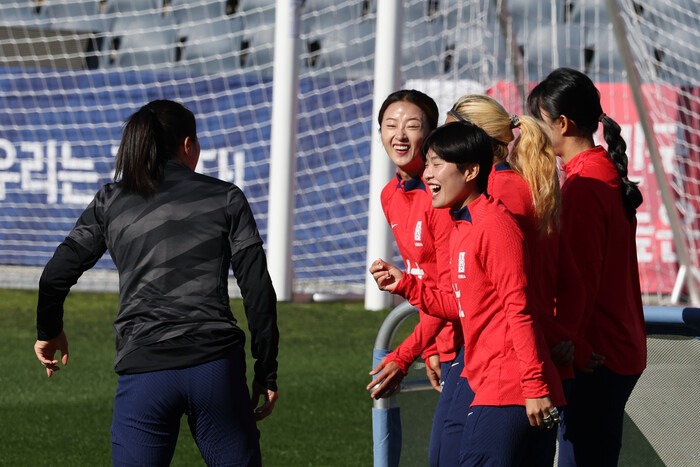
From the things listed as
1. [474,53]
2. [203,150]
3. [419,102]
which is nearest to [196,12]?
[203,150]

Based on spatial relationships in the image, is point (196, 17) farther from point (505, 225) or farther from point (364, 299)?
point (505, 225)

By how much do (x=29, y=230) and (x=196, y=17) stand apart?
3.00 metres

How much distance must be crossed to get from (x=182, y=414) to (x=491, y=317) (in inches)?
30.8

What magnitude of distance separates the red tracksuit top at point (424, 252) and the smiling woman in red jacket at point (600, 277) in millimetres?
357

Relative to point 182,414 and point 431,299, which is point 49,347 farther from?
point 431,299

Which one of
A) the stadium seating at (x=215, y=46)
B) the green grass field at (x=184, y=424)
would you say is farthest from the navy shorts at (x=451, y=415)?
the stadium seating at (x=215, y=46)

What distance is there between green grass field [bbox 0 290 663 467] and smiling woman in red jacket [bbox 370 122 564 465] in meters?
0.95

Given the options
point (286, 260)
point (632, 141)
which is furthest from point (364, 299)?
point (632, 141)

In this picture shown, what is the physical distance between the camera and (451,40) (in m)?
9.48

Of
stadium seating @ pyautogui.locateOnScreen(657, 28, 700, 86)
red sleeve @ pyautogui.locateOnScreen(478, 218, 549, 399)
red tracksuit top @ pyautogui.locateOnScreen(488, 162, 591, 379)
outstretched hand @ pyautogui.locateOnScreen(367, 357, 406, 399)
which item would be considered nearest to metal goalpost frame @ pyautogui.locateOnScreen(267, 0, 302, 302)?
stadium seating @ pyautogui.locateOnScreen(657, 28, 700, 86)

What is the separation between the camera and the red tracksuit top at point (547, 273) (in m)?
2.43

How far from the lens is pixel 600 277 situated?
2.59 meters

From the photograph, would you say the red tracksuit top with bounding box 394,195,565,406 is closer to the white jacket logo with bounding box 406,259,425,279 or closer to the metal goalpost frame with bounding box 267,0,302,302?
the white jacket logo with bounding box 406,259,425,279

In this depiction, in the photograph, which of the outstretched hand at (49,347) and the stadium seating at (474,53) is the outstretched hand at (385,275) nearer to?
the outstretched hand at (49,347)
